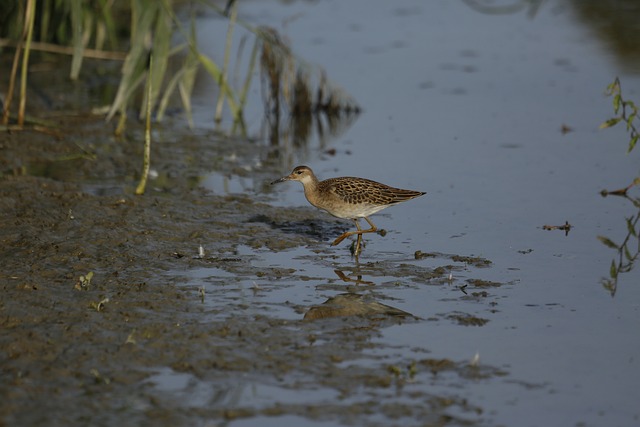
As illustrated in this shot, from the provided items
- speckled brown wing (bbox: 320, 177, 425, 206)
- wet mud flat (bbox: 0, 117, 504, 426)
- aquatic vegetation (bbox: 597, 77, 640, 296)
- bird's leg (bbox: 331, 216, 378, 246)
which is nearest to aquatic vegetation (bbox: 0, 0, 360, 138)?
wet mud flat (bbox: 0, 117, 504, 426)

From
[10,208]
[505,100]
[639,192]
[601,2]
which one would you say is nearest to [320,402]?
[10,208]

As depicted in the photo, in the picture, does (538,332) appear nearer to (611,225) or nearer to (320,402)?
(320,402)

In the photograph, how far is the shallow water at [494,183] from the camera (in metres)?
7.45

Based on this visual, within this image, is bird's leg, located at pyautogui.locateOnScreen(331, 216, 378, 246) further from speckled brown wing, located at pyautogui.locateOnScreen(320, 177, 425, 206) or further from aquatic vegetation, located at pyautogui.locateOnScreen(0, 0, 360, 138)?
aquatic vegetation, located at pyautogui.locateOnScreen(0, 0, 360, 138)

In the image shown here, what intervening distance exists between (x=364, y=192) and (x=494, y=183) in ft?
9.39

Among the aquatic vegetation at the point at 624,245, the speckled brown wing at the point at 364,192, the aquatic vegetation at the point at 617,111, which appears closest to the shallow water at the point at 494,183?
the aquatic vegetation at the point at 624,245

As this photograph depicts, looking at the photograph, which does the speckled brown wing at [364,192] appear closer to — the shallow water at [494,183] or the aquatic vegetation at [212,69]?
the shallow water at [494,183]

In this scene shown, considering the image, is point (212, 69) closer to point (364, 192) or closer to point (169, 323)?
point (364, 192)

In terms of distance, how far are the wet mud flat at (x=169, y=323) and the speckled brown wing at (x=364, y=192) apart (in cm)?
54

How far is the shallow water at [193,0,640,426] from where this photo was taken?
7445 mm

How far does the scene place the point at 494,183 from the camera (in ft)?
41.3

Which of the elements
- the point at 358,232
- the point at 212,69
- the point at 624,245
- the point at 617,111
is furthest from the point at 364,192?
the point at 212,69

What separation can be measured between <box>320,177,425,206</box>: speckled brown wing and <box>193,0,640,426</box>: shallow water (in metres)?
0.45

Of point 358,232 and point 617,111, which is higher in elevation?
point 617,111
